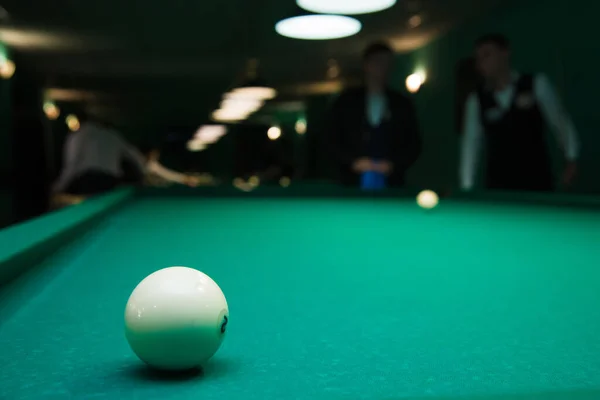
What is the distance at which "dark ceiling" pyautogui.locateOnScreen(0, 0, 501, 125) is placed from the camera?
692cm

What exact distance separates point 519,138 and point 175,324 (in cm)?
398

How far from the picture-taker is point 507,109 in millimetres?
4285

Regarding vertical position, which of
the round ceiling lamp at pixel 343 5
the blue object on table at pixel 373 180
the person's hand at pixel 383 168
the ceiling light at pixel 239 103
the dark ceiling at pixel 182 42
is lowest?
the blue object on table at pixel 373 180

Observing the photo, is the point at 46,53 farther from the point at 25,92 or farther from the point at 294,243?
the point at 294,243

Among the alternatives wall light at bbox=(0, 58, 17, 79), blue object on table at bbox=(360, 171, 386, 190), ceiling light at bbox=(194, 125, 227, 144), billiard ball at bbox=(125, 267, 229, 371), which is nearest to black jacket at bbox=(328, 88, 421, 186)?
blue object on table at bbox=(360, 171, 386, 190)

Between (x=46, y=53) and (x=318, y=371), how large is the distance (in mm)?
9975

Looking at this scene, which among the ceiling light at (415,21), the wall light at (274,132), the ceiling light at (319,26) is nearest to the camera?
the ceiling light at (319,26)

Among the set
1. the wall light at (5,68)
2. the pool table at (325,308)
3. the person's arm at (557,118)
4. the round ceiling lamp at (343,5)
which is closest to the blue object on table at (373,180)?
the person's arm at (557,118)

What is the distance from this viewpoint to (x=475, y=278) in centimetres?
148

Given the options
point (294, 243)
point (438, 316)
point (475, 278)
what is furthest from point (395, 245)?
point (438, 316)

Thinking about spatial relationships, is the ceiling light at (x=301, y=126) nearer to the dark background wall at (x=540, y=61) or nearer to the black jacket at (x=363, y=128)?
the dark background wall at (x=540, y=61)

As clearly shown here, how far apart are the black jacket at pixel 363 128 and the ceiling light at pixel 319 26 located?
1.47m

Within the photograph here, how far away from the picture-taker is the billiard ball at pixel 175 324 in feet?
2.53

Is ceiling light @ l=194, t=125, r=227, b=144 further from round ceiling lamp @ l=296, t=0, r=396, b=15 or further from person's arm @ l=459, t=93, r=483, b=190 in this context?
round ceiling lamp @ l=296, t=0, r=396, b=15
